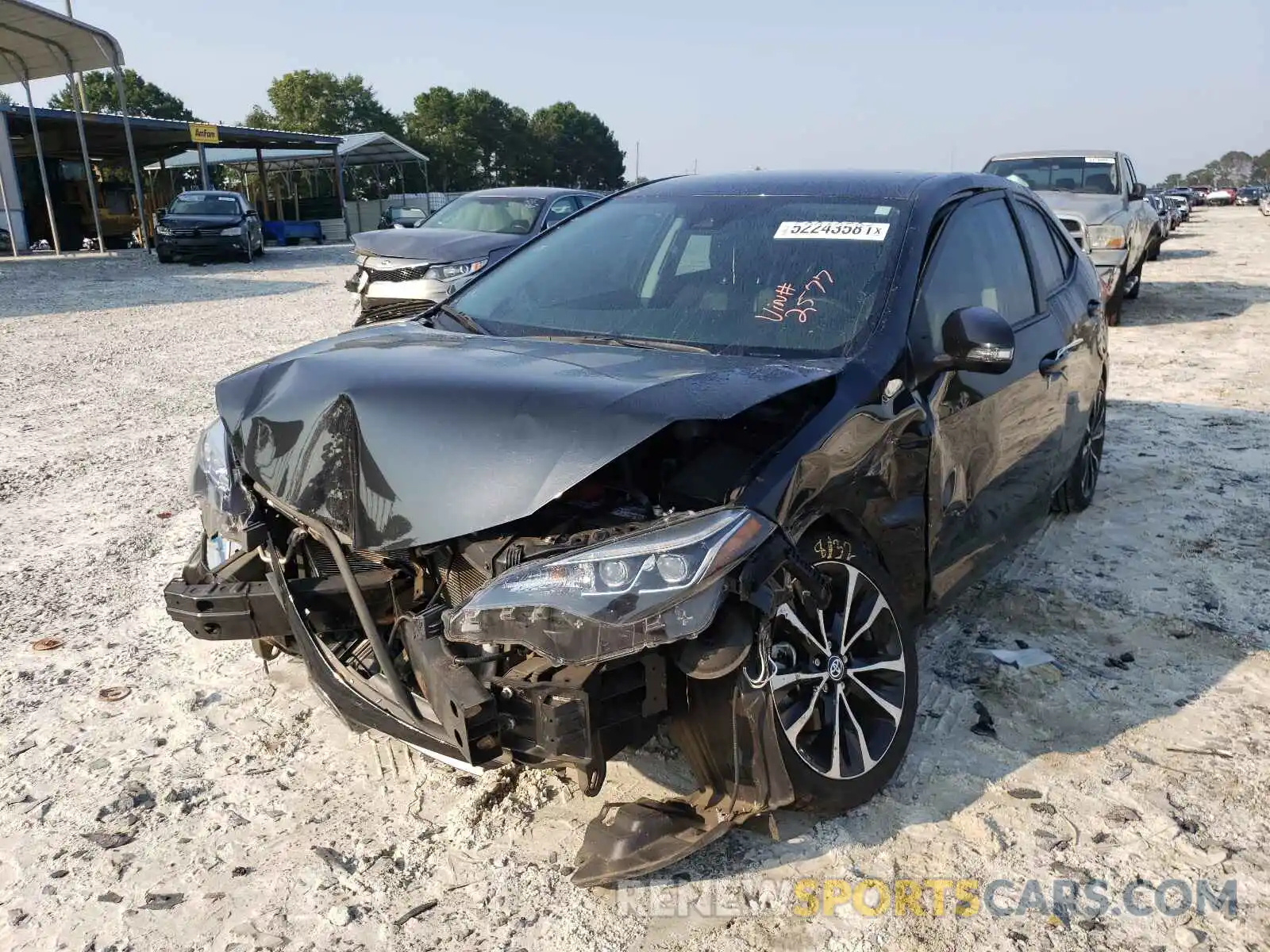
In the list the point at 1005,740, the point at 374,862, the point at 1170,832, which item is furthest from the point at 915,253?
the point at 374,862

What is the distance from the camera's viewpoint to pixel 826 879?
99.8 inches

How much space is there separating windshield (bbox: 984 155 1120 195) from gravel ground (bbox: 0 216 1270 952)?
8375 mm

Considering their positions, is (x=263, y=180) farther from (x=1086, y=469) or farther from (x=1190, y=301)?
(x=1086, y=469)

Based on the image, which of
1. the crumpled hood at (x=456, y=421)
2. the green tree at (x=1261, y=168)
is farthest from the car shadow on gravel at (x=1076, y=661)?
the green tree at (x=1261, y=168)

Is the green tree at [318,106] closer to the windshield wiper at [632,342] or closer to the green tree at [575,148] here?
the green tree at [575,148]

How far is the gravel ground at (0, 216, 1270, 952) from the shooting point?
239cm

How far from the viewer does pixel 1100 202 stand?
1162 centimetres

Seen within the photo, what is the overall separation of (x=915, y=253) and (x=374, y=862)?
247 centimetres

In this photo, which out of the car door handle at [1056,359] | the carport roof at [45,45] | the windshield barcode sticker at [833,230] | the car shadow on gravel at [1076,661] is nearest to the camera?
the car shadow on gravel at [1076,661]

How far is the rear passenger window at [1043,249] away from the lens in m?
4.34

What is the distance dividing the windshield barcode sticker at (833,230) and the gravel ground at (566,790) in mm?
1594

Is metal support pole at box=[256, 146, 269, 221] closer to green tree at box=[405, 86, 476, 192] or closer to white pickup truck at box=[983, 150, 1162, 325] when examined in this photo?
white pickup truck at box=[983, 150, 1162, 325]

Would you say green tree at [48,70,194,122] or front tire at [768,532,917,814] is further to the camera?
green tree at [48,70,194,122]

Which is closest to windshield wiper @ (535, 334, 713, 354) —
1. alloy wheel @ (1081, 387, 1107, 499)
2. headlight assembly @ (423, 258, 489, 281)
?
alloy wheel @ (1081, 387, 1107, 499)
